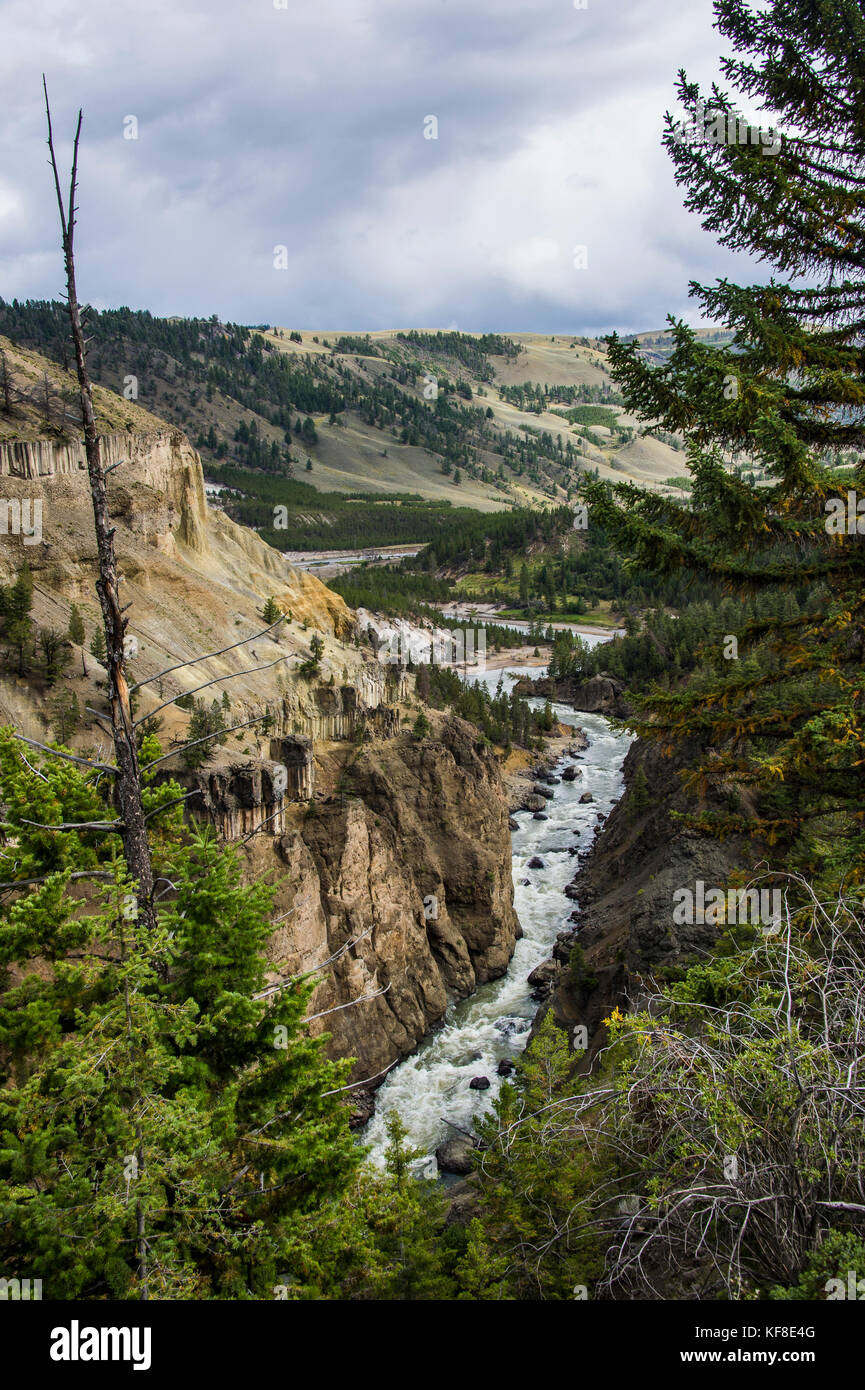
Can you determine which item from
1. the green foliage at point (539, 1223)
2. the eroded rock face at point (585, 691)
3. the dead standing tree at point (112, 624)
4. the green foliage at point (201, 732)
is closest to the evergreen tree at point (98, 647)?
the green foliage at point (201, 732)

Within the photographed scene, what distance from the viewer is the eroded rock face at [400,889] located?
23578 mm

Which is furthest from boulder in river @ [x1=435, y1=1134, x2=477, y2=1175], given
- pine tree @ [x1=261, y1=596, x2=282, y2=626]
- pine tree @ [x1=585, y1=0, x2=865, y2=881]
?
pine tree @ [x1=261, y1=596, x2=282, y2=626]

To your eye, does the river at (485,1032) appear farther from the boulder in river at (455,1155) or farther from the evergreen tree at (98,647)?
the evergreen tree at (98,647)

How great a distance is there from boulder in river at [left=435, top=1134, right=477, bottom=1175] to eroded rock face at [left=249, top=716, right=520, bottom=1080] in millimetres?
3453

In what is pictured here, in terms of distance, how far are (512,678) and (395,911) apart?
2674 inches

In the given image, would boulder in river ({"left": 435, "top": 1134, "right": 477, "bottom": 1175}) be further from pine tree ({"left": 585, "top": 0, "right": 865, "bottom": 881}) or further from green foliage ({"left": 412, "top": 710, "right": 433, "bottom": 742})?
pine tree ({"left": 585, "top": 0, "right": 865, "bottom": 881})

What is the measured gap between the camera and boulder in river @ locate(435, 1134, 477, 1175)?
21.4 m

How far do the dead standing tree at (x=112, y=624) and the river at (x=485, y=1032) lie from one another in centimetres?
1032

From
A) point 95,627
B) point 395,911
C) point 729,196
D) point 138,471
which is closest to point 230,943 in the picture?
point 729,196

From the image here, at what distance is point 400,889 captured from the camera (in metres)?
27.5

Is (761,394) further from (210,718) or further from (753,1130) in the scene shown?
(210,718)

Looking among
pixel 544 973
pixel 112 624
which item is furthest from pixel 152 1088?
pixel 544 973

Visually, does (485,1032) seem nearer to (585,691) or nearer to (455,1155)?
(455,1155)

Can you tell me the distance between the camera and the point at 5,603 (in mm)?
19672
